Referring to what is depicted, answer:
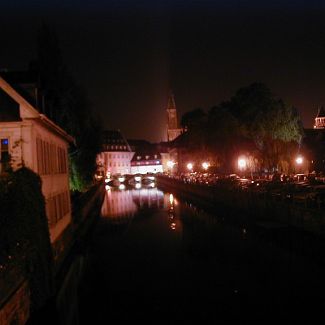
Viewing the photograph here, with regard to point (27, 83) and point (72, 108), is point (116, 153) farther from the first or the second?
point (27, 83)

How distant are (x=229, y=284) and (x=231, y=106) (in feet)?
129

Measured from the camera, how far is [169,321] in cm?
1470

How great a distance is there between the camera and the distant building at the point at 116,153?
145 meters

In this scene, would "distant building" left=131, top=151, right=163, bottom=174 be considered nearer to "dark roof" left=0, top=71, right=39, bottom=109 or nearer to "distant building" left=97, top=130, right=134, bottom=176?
"distant building" left=97, top=130, right=134, bottom=176

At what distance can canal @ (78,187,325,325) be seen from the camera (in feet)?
50.4

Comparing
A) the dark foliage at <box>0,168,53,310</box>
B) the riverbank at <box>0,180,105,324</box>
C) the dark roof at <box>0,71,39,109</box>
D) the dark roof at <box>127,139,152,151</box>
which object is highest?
the dark roof at <box>127,139,152,151</box>

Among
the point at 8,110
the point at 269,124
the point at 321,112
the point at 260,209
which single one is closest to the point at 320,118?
the point at 321,112

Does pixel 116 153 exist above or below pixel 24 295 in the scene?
above

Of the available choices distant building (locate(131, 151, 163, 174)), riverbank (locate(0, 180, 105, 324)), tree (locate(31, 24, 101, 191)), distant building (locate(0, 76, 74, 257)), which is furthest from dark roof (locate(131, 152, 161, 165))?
riverbank (locate(0, 180, 105, 324))

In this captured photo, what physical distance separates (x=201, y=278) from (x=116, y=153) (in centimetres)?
12957

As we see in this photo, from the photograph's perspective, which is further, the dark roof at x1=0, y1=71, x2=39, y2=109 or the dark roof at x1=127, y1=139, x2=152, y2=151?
the dark roof at x1=127, y1=139, x2=152, y2=151

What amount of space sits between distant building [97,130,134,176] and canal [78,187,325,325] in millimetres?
111968

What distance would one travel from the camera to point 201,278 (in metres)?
20.0

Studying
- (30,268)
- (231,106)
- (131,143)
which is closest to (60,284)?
(30,268)
